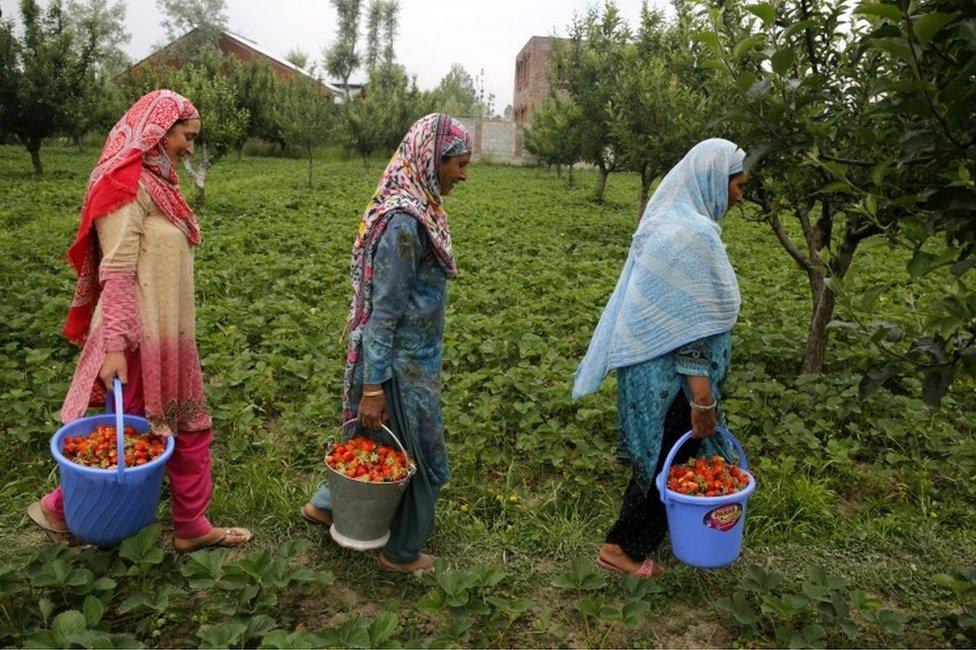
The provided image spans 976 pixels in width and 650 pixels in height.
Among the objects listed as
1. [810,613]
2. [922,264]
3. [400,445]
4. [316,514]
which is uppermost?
[922,264]

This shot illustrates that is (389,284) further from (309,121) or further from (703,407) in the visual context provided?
(309,121)

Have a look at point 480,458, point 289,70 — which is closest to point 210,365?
point 480,458

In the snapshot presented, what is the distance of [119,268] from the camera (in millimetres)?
2404

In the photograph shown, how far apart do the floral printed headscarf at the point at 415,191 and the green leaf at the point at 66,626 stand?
1214 mm

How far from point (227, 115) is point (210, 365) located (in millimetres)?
12338

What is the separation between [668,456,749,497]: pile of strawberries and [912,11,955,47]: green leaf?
61.4 inches

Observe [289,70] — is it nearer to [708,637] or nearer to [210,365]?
[210,365]

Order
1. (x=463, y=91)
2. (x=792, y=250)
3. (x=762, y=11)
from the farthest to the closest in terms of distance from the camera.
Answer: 1. (x=463, y=91)
2. (x=792, y=250)
3. (x=762, y=11)

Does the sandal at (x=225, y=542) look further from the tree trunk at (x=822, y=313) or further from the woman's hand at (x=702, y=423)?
the tree trunk at (x=822, y=313)

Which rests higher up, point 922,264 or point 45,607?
point 922,264

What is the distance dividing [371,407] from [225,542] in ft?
3.07

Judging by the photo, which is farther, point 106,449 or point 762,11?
point 106,449

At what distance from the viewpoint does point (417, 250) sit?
2.45m

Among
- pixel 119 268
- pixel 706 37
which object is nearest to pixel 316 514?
pixel 119 268
